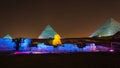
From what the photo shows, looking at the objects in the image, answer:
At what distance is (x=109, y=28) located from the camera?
7.96 meters

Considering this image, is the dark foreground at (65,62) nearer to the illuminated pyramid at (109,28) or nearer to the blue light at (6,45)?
the blue light at (6,45)

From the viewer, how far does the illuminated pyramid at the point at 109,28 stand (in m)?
7.78

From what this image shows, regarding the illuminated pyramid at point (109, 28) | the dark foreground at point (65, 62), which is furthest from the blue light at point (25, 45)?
the dark foreground at point (65, 62)

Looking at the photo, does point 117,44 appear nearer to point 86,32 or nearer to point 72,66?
point 86,32

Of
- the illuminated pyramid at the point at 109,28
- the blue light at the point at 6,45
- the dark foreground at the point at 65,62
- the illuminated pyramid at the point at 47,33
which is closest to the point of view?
the dark foreground at the point at 65,62

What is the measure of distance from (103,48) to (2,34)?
4605 millimetres

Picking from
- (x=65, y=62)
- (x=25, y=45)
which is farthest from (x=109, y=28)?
(x=65, y=62)

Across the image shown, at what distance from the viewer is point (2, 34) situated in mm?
9453

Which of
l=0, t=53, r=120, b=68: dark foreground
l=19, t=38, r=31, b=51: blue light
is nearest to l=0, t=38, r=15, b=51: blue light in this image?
l=19, t=38, r=31, b=51: blue light

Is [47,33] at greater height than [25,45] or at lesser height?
greater

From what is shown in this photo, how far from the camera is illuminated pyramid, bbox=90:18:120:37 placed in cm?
778

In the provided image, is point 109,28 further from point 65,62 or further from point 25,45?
point 65,62

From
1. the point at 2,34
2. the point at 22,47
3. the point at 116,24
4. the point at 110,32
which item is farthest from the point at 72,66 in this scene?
the point at 2,34

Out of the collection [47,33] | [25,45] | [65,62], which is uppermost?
[47,33]
